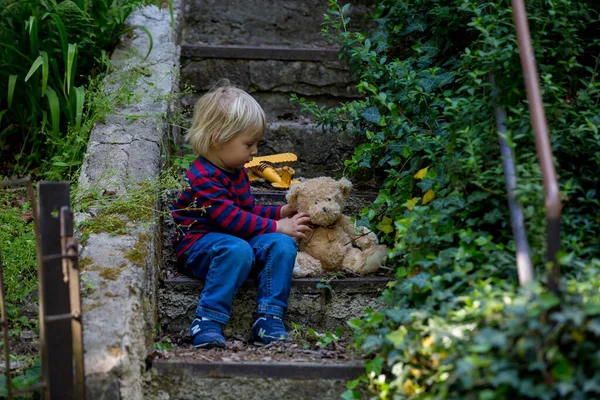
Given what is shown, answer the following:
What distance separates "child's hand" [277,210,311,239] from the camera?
3.31 meters

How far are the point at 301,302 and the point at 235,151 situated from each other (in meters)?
0.72

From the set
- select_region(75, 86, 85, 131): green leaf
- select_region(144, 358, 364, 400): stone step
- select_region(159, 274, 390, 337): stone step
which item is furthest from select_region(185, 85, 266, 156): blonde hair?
select_region(144, 358, 364, 400): stone step

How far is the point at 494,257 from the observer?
244 centimetres

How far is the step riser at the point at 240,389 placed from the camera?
8.61 ft

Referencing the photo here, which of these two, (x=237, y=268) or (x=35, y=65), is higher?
(x=35, y=65)

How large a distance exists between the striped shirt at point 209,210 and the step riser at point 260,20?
203 centimetres

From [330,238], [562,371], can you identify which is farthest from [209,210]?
[562,371]

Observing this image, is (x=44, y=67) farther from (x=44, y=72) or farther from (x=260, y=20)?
(x=260, y=20)

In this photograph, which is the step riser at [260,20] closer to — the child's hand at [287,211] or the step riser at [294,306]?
the child's hand at [287,211]

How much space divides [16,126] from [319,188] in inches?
77.5

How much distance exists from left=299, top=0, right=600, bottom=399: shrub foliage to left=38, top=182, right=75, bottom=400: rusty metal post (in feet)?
3.14

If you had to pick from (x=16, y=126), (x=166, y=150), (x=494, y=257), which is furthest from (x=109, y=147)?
(x=494, y=257)

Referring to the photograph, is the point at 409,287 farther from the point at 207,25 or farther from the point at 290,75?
the point at 207,25

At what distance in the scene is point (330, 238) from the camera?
3355mm
